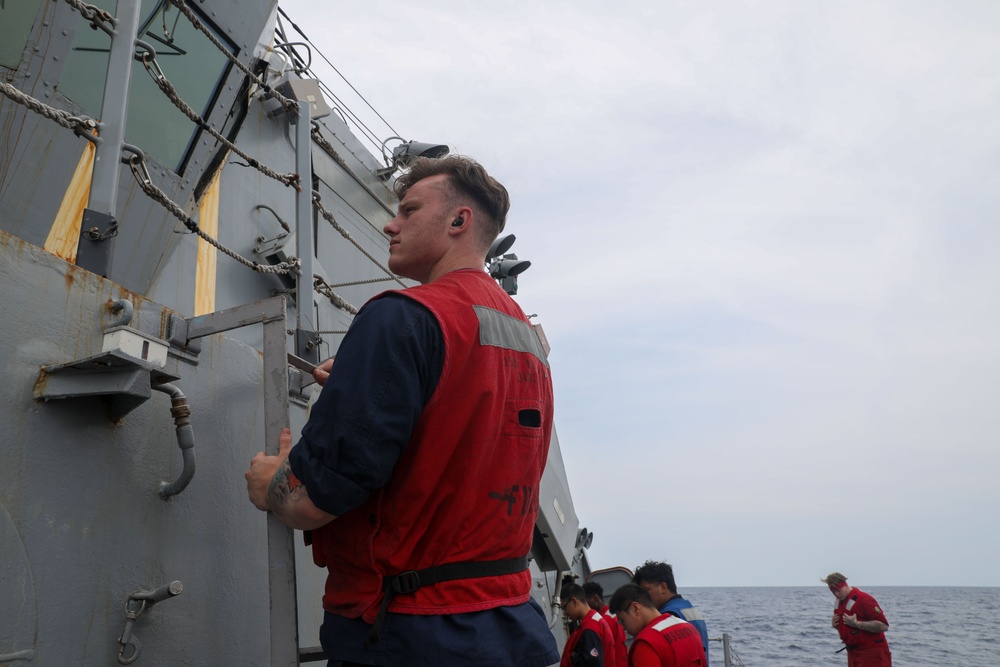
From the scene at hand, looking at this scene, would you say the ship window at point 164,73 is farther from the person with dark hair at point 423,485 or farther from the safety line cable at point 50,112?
the person with dark hair at point 423,485

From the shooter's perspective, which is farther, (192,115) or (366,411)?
(192,115)

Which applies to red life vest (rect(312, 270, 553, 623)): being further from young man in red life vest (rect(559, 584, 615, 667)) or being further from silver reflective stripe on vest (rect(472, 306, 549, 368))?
young man in red life vest (rect(559, 584, 615, 667))

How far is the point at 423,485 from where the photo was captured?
4.81 ft

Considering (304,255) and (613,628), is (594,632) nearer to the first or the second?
(613,628)

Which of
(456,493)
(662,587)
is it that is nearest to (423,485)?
(456,493)

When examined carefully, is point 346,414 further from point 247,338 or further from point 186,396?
point 247,338

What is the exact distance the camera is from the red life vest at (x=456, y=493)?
1.45 meters

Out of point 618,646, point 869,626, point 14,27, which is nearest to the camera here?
point 14,27

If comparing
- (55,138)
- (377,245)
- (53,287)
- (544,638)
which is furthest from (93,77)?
(377,245)

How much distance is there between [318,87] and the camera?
5180 mm

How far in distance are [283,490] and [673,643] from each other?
3800mm

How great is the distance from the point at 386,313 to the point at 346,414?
234 millimetres

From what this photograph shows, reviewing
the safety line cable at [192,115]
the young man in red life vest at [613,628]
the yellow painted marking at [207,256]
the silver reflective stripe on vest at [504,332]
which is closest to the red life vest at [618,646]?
the young man in red life vest at [613,628]

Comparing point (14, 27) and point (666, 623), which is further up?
point (14, 27)
